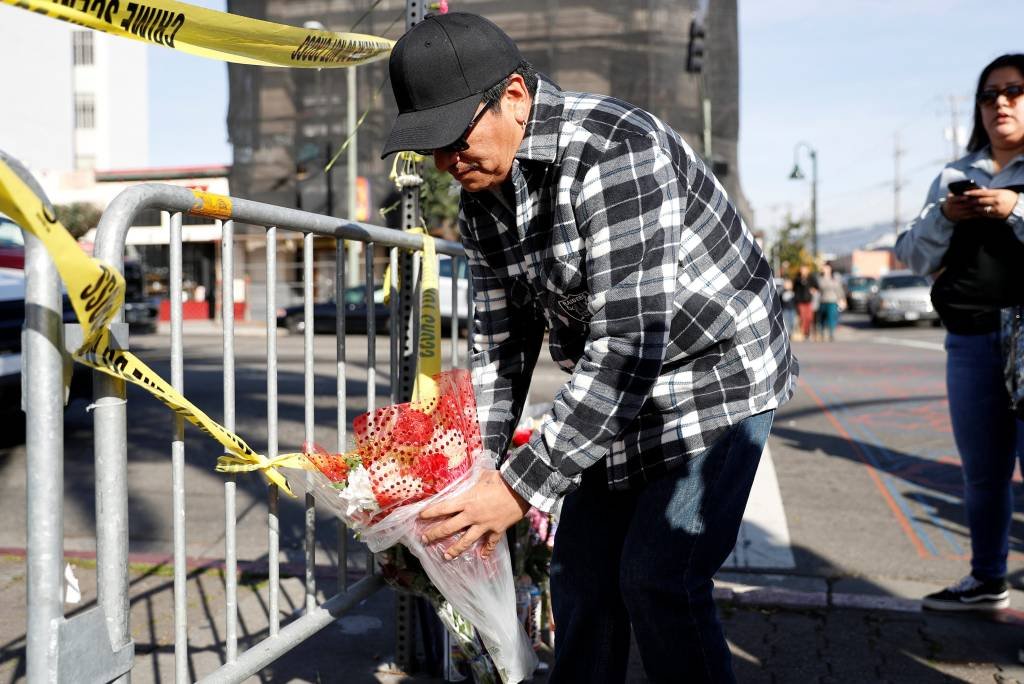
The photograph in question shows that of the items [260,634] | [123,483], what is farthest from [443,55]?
[260,634]

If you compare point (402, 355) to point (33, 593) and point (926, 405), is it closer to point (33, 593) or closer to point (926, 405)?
point (33, 593)

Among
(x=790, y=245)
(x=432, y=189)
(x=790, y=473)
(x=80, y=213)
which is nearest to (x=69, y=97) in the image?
(x=80, y=213)

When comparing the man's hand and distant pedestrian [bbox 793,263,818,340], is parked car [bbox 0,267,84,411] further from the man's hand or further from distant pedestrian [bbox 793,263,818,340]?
distant pedestrian [bbox 793,263,818,340]

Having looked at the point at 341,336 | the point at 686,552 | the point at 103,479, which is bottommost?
the point at 686,552

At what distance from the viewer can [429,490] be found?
2117mm

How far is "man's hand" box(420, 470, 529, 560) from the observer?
2.02 meters

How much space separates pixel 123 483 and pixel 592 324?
0.98m

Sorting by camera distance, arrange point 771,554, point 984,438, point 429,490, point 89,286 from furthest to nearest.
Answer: point 771,554
point 984,438
point 429,490
point 89,286

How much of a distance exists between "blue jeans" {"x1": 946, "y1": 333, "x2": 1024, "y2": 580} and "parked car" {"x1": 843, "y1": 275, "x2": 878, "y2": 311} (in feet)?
136

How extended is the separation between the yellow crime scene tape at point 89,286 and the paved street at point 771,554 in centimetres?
67

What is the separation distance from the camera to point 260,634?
354cm

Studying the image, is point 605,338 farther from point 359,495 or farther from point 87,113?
point 87,113

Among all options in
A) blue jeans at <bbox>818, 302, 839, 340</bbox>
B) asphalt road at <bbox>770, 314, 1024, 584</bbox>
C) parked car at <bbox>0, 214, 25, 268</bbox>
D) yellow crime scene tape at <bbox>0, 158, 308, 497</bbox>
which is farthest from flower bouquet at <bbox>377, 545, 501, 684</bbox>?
blue jeans at <bbox>818, 302, 839, 340</bbox>

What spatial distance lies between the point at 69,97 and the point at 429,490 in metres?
59.7
